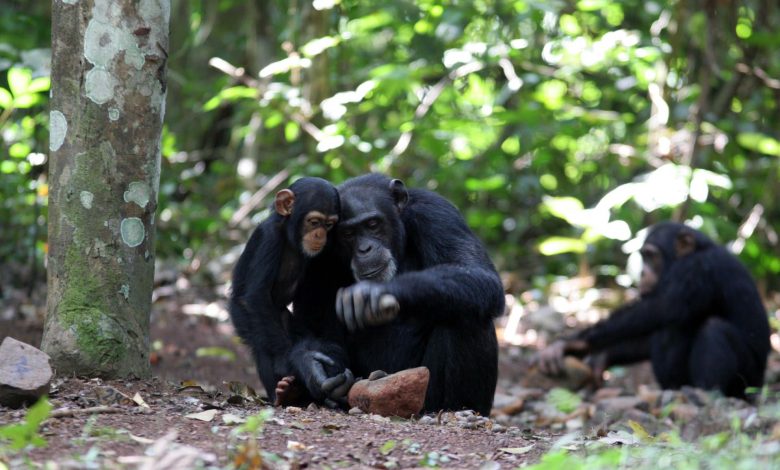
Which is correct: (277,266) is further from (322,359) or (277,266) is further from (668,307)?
(668,307)

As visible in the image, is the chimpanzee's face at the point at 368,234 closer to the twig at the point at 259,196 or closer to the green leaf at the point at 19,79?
the green leaf at the point at 19,79

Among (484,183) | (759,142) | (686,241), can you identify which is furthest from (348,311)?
(759,142)

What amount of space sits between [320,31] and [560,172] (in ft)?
13.7

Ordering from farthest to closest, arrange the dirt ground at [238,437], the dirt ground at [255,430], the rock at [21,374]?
the rock at [21,374], the dirt ground at [238,437], the dirt ground at [255,430]

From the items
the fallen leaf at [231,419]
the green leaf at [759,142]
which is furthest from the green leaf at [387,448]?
the green leaf at [759,142]

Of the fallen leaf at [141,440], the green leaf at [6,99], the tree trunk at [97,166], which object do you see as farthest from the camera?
the green leaf at [6,99]

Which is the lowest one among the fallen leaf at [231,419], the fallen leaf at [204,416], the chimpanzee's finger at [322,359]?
the chimpanzee's finger at [322,359]

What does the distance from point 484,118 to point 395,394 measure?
183 inches

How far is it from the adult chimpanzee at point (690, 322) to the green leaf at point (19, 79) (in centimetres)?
452

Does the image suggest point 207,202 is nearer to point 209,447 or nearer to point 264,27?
point 264,27

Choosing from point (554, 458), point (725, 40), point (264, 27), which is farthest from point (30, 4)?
point (554, 458)

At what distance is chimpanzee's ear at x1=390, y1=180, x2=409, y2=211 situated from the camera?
5051mm

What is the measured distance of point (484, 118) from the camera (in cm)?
853

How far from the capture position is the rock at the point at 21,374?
11.5ft
